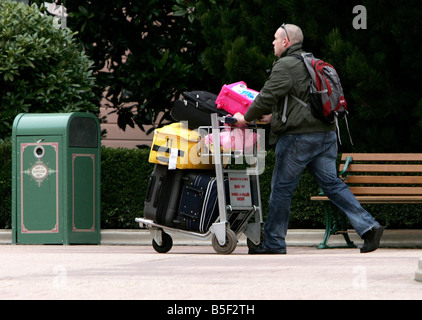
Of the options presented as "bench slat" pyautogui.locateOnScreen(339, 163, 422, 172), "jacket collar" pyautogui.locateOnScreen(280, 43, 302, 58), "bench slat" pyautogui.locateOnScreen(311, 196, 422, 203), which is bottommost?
"bench slat" pyautogui.locateOnScreen(311, 196, 422, 203)

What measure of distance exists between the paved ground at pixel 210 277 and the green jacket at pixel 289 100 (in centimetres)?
104

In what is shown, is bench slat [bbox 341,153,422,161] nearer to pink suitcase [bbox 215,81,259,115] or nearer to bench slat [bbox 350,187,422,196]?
bench slat [bbox 350,187,422,196]

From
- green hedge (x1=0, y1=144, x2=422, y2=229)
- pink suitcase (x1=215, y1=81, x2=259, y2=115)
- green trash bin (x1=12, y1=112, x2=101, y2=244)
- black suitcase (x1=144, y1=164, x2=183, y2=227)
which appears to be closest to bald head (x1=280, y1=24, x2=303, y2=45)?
pink suitcase (x1=215, y1=81, x2=259, y2=115)

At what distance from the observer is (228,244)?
26.9ft

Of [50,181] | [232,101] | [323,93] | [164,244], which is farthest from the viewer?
[50,181]

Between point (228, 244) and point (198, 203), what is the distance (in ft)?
1.42

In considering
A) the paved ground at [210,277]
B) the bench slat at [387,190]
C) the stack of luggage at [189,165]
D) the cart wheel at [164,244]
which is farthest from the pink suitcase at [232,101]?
the bench slat at [387,190]

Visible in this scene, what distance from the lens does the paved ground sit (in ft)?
16.6

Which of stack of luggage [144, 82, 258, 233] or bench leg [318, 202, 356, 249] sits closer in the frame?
stack of luggage [144, 82, 258, 233]

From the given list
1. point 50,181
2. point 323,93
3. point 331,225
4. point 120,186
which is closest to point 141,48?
point 120,186

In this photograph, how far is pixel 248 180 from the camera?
8477 millimetres

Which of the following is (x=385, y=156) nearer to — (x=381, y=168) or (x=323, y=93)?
(x=381, y=168)

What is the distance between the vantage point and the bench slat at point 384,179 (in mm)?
9773

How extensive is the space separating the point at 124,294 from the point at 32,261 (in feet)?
8.64
